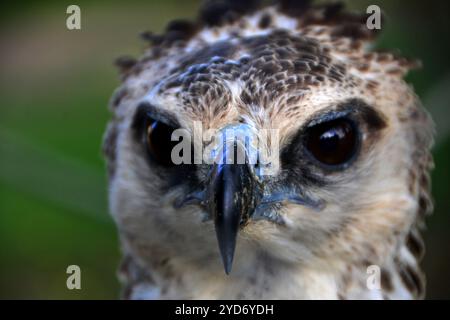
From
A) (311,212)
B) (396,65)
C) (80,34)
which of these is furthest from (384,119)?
(80,34)

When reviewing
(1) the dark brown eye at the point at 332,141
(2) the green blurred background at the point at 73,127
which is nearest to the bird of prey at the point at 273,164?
(1) the dark brown eye at the point at 332,141

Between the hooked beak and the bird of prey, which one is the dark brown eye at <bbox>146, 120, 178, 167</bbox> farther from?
the hooked beak

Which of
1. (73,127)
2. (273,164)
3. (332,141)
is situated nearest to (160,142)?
(273,164)

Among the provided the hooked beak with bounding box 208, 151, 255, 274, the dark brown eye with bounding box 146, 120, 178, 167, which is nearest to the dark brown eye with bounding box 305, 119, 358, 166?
the hooked beak with bounding box 208, 151, 255, 274

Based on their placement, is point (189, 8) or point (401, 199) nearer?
point (401, 199)

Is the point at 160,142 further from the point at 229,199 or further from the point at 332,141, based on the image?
the point at 332,141
